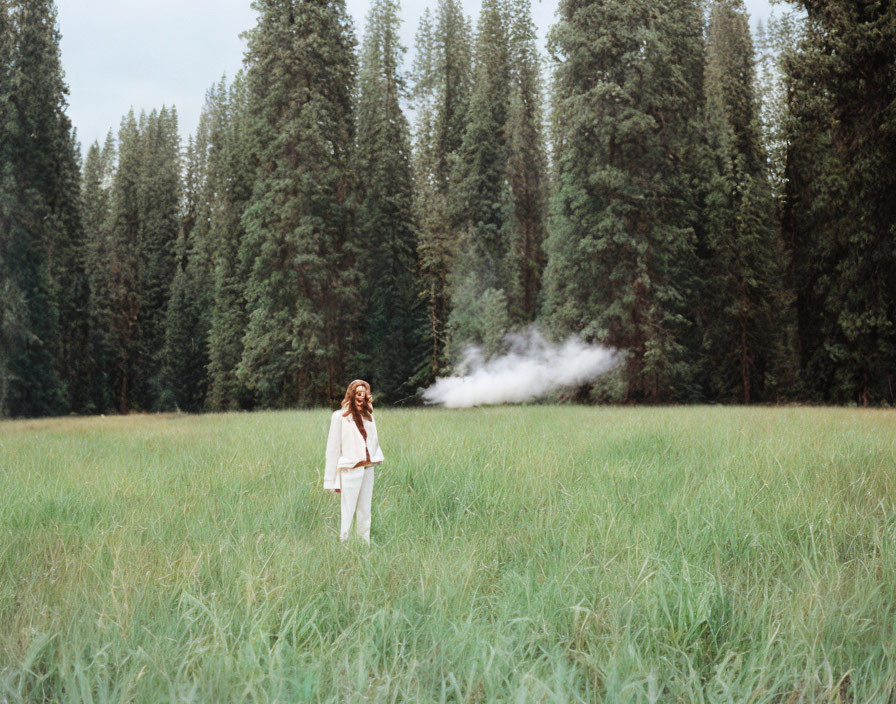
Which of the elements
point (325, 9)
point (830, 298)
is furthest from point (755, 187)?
point (325, 9)

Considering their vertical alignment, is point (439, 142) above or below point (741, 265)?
above

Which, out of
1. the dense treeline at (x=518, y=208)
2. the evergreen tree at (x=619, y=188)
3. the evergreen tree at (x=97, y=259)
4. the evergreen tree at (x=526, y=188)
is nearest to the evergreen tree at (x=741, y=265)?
the dense treeline at (x=518, y=208)

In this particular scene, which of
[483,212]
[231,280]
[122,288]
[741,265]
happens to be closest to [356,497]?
[741,265]

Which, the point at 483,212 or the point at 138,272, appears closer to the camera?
the point at 483,212

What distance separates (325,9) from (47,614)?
92.4 ft

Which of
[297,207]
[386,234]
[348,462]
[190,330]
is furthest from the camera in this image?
[190,330]

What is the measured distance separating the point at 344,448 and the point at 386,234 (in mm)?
30261

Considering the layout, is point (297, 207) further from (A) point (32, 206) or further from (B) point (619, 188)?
(B) point (619, 188)

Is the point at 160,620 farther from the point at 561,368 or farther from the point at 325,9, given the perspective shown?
the point at 325,9

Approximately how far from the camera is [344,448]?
18.3 ft

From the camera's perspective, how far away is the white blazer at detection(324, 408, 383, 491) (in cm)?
554

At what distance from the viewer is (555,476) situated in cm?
765

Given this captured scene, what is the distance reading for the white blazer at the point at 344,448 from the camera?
5.54 metres

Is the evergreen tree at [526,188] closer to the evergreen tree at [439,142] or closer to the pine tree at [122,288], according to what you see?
the evergreen tree at [439,142]
